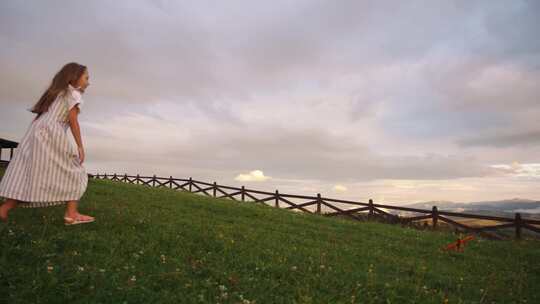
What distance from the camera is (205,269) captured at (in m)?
5.29

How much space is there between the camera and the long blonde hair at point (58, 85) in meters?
5.85

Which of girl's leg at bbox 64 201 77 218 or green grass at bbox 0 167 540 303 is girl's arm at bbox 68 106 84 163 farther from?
green grass at bbox 0 167 540 303

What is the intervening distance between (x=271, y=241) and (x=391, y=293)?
3498 mm

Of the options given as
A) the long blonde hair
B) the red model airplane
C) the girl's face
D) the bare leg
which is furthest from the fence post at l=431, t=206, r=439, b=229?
the bare leg

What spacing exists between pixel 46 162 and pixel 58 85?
1364 millimetres

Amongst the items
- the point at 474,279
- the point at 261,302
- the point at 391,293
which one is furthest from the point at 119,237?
the point at 474,279

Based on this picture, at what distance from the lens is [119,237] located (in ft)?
20.9

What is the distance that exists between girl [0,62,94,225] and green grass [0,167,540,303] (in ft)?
2.14

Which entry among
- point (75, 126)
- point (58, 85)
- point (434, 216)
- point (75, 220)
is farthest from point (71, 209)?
point (434, 216)

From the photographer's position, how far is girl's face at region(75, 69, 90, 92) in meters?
5.96

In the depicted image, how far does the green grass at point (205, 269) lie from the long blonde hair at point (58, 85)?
2.14 metres

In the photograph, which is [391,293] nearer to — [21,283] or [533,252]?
[21,283]

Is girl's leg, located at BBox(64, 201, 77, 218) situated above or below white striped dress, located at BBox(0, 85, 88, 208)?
below

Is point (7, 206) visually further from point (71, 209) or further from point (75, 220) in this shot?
point (75, 220)
